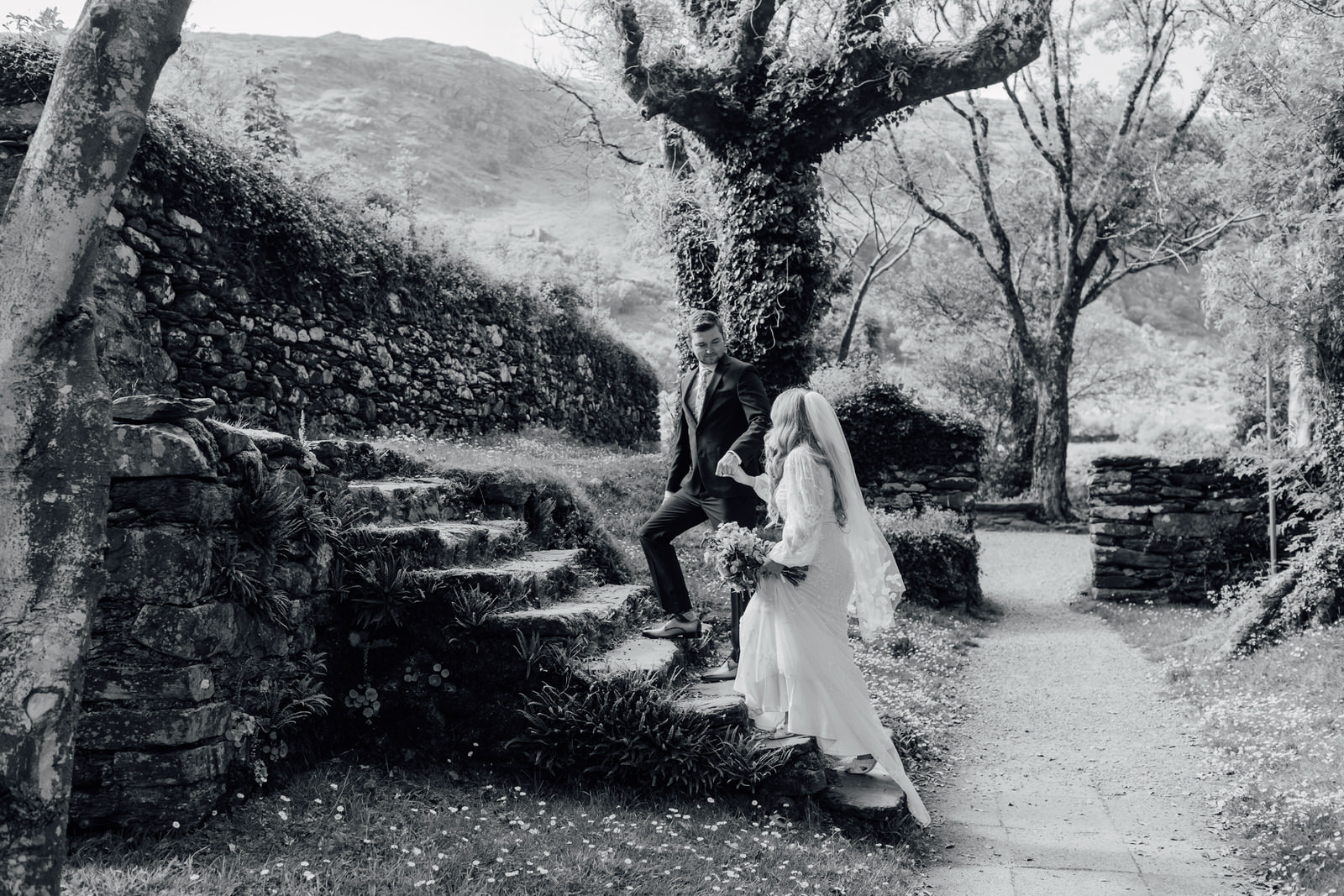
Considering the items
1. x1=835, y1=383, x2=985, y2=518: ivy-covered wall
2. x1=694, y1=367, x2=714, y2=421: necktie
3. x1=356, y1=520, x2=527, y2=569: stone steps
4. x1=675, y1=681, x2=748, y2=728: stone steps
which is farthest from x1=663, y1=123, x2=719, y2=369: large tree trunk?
x1=675, y1=681, x2=748, y2=728: stone steps

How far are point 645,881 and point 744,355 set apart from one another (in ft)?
25.0

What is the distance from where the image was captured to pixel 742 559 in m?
5.36

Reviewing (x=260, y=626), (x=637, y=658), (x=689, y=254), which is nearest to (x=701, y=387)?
(x=637, y=658)

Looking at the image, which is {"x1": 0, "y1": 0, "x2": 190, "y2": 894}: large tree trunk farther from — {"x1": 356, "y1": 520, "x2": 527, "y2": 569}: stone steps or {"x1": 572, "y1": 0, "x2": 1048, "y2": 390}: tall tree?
{"x1": 572, "y1": 0, "x2": 1048, "y2": 390}: tall tree

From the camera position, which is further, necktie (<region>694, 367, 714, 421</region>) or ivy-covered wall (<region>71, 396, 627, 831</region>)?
necktie (<region>694, 367, 714, 421</region>)

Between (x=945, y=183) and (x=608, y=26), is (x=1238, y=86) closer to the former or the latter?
(x=608, y=26)

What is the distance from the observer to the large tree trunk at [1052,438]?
20906 mm

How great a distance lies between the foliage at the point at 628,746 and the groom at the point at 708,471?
→ 3.27 ft

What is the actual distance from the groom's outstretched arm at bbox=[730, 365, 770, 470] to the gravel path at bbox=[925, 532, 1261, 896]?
236 centimetres

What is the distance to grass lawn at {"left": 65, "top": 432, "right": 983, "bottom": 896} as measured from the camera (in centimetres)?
362

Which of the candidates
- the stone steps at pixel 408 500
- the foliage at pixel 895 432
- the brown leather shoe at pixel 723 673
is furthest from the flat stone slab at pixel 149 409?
the foliage at pixel 895 432

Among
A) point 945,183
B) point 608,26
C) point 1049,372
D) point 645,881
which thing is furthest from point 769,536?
point 945,183

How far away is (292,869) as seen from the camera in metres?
3.65

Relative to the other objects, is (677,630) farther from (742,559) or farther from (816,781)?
(816,781)
